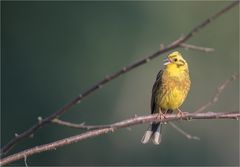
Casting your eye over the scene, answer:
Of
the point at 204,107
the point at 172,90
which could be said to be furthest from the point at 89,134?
the point at 172,90

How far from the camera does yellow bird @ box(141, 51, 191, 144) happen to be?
17.4ft

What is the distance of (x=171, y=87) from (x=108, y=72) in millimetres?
15762

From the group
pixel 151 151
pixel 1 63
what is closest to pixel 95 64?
pixel 1 63

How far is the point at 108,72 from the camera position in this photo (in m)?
21.1

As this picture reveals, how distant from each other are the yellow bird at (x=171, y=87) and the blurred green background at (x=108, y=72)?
11.1 meters

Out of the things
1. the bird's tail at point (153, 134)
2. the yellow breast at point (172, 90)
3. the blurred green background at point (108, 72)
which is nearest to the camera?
the bird's tail at point (153, 134)

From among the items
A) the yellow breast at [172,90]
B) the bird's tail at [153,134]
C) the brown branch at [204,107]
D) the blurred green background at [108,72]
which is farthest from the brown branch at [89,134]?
the blurred green background at [108,72]

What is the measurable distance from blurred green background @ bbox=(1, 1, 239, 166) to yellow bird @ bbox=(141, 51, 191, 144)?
1111 cm

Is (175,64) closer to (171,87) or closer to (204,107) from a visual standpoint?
(171,87)

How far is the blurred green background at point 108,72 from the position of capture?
19.2 m

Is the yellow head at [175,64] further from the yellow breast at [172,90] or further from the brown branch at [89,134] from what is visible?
the brown branch at [89,134]

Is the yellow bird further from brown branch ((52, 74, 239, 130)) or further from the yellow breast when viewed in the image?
brown branch ((52, 74, 239, 130))

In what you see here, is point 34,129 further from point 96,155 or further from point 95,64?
point 95,64

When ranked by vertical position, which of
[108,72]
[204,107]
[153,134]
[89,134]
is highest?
[108,72]
